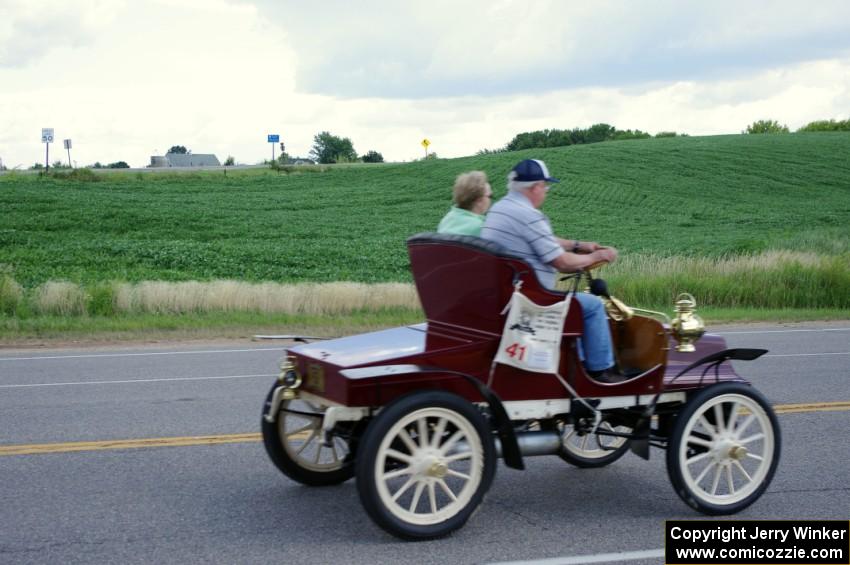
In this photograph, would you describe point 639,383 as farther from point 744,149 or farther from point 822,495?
point 744,149

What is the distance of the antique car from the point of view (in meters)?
5.47

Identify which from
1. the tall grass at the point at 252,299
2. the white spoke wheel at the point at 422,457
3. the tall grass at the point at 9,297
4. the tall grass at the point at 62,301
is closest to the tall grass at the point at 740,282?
the tall grass at the point at 252,299

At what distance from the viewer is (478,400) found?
5.74 meters

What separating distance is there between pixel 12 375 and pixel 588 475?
741 centimetres

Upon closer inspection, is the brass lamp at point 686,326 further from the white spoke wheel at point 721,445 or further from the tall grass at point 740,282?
the tall grass at point 740,282

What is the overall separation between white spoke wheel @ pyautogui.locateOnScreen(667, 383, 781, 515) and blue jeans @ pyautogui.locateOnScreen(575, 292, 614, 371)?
0.57 metres

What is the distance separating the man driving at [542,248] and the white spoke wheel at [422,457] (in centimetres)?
90

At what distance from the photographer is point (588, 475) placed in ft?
22.9

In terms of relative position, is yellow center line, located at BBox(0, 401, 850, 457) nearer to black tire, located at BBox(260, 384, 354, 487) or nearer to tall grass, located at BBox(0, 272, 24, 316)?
black tire, located at BBox(260, 384, 354, 487)

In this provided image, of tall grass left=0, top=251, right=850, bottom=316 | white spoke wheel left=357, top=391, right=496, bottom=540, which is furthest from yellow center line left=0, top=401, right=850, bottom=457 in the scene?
tall grass left=0, top=251, right=850, bottom=316

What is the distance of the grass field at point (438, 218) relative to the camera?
21.8 m

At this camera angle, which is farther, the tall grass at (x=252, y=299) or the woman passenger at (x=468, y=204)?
the tall grass at (x=252, y=299)

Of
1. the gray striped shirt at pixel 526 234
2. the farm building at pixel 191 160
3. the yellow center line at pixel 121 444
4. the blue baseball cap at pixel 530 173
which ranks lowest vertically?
the yellow center line at pixel 121 444

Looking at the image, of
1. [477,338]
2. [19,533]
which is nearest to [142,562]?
[19,533]
